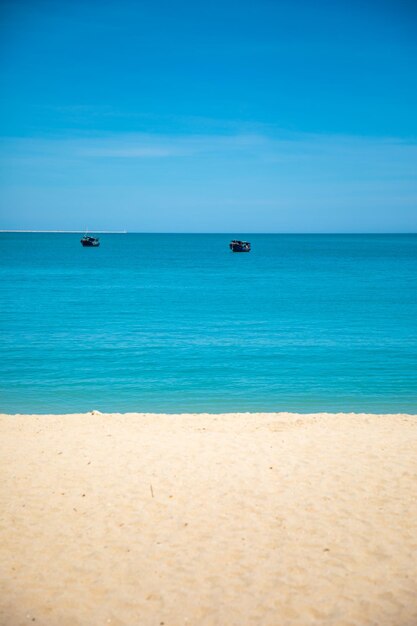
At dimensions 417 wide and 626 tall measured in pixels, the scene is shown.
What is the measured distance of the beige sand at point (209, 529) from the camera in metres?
6.66

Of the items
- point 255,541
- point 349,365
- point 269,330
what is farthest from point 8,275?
point 255,541

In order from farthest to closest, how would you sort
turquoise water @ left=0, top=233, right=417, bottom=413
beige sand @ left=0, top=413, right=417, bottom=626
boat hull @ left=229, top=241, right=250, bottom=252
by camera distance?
1. boat hull @ left=229, top=241, right=250, bottom=252
2. turquoise water @ left=0, top=233, right=417, bottom=413
3. beige sand @ left=0, top=413, right=417, bottom=626

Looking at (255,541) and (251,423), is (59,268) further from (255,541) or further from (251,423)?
(255,541)

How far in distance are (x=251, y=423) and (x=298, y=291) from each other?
4228 cm

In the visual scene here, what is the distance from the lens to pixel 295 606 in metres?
6.61

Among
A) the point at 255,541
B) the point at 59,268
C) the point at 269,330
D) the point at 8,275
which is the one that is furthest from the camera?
the point at 59,268

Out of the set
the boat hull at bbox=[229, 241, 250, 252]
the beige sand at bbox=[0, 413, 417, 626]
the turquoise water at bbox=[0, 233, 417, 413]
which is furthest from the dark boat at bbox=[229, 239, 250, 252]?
the beige sand at bbox=[0, 413, 417, 626]

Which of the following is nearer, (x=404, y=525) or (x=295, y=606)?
(x=295, y=606)

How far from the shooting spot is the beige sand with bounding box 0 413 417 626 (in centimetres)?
666

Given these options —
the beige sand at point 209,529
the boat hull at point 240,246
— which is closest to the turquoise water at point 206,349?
the beige sand at point 209,529

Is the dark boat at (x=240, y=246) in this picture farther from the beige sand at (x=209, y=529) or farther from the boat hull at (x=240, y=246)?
the beige sand at (x=209, y=529)

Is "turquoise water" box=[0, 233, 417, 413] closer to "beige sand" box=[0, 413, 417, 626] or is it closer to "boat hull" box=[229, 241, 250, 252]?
"beige sand" box=[0, 413, 417, 626]

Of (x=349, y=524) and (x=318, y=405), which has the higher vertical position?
(x=349, y=524)

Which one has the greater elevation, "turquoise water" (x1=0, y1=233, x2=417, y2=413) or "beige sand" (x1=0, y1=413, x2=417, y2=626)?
"beige sand" (x1=0, y1=413, x2=417, y2=626)
